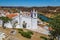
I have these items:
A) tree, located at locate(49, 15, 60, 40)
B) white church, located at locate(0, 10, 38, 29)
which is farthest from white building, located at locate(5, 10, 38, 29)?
tree, located at locate(49, 15, 60, 40)

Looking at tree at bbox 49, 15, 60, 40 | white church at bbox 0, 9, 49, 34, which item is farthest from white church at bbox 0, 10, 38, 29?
tree at bbox 49, 15, 60, 40

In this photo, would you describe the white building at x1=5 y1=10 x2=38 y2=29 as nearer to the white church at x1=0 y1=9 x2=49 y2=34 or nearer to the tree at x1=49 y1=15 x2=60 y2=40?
the white church at x1=0 y1=9 x2=49 y2=34

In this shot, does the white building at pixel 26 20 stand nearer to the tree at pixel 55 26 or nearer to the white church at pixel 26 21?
the white church at pixel 26 21

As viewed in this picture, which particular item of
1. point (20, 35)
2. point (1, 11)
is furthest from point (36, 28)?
point (1, 11)

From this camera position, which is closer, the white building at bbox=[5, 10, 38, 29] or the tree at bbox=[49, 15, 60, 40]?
the tree at bbox=[49, 15, 60, 40]

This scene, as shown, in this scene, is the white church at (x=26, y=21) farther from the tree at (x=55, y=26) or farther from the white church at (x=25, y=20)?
the tree at (x=55, y=26)

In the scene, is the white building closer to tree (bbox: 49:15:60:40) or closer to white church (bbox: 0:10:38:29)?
white church (bbox: 0:10:38:29)

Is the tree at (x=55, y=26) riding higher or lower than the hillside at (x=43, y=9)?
lower

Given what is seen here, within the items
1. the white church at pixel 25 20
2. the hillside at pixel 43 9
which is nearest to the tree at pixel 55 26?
the hillside at pixel 43 9

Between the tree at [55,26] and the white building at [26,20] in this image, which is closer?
the tree at [55,26]

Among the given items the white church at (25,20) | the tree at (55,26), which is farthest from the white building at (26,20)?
the tree at (55,26)

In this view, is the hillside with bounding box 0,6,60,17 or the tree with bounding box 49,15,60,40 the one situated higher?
the hillside with bounding box 0,6,60,17

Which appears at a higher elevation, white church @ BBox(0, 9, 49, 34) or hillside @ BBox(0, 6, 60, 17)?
hillside @ BBox(0, 6, 60, 17)
